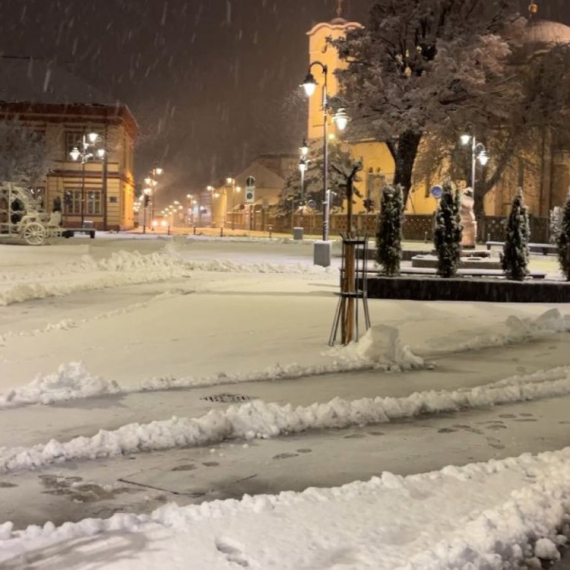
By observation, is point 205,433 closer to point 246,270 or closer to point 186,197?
point 246,270

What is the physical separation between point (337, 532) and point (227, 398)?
12.4 ft

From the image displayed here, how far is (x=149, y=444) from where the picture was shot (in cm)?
652

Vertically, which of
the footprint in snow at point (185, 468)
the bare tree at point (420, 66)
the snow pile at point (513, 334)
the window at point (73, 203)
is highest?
the bare tree at point (420, 66)

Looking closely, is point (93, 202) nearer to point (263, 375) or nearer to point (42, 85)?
point (42, 85)

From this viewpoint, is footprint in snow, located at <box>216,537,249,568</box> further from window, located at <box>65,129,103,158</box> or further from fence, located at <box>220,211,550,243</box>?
window, located at <box>65,129,103,158</box>

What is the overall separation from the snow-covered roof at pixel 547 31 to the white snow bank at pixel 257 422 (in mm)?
64424

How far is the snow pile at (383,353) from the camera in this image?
33.0 ft

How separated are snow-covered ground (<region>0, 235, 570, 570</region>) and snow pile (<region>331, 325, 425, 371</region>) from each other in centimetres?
2

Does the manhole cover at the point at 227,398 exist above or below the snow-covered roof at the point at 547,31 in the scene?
below

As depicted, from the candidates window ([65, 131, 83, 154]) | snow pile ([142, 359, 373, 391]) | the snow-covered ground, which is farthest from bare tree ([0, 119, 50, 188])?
snow pile ([142, 359, 373, 391])

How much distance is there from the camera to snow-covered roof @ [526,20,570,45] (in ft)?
222

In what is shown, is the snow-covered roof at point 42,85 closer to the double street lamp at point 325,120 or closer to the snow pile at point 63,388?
the double street lamp at point 325,120

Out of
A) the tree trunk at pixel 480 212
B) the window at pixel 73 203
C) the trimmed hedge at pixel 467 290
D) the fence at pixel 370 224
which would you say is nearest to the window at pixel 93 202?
the window at pixel 73 203

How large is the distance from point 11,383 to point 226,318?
18.8 ft
